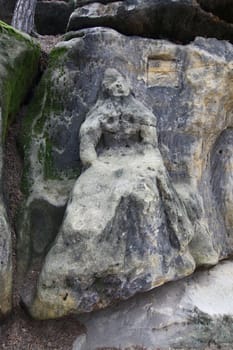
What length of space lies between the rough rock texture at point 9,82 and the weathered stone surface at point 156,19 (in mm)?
654

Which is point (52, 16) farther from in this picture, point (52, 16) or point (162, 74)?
point (162, 74)

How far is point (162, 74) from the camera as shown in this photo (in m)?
4.03

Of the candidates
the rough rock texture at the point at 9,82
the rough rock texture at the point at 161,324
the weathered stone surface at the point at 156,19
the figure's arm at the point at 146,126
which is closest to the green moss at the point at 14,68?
the rough rock texture at the point at 9,82

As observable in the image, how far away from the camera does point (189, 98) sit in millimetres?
3971

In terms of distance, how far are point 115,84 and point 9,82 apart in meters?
0.97

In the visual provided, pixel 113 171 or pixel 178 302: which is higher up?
pixel 113 171

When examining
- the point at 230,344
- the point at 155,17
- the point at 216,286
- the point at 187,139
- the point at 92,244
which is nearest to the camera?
the point at 92,244

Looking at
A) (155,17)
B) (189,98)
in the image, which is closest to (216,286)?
(189,98)

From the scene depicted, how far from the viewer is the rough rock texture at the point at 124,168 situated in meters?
3.08

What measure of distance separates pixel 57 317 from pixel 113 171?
3.95 feet

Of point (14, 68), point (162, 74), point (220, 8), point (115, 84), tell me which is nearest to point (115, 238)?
point (115, 84)

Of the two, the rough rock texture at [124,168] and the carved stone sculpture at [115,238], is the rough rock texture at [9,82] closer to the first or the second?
the rough rock texture at [124,168]

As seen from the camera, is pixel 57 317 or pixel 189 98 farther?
pixel 189 98

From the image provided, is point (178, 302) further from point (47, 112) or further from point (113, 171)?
point (47, 112)
